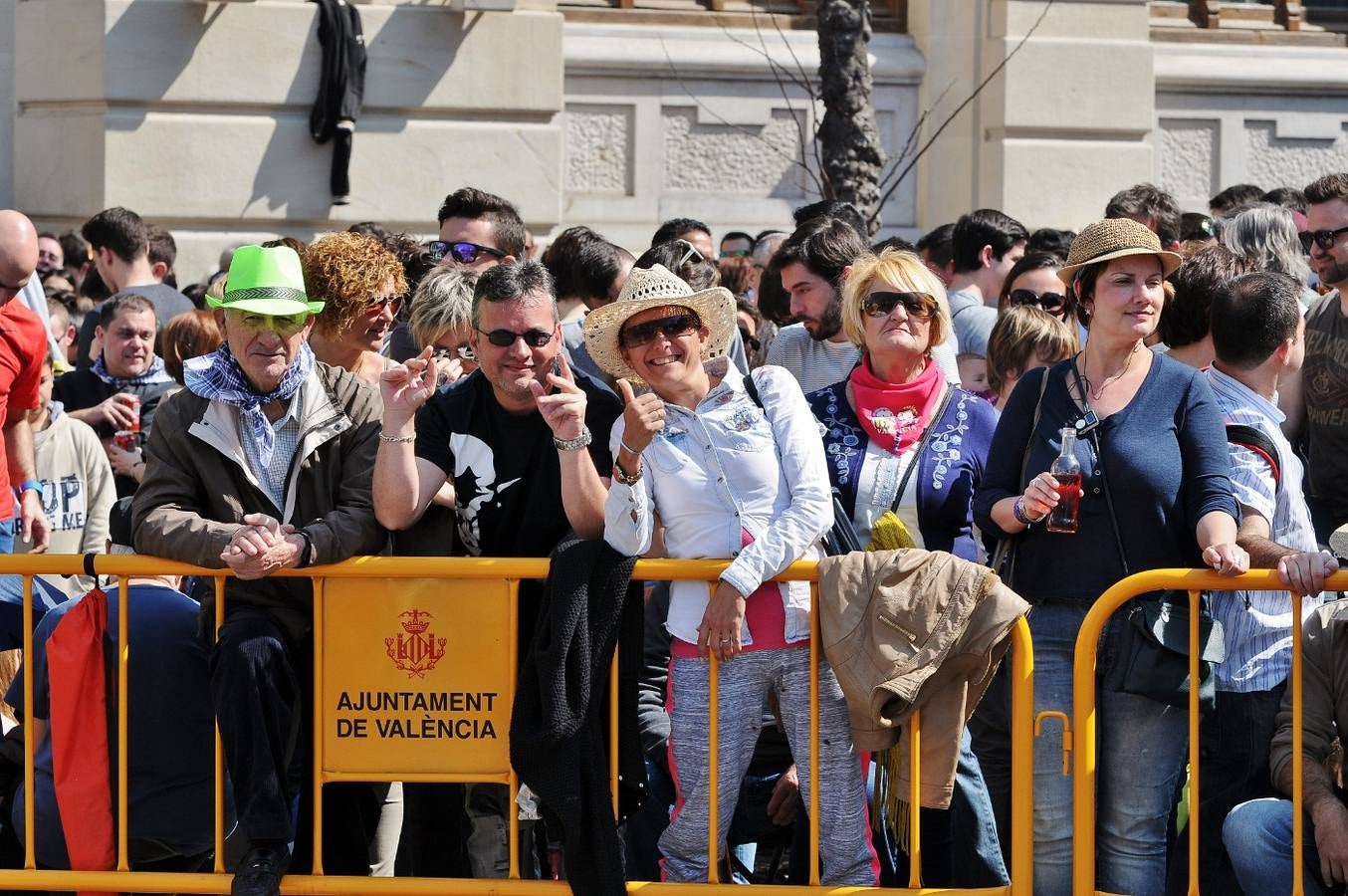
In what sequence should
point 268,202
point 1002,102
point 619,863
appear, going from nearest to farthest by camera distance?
point 619,863 < point 268,202 < point 1002,102

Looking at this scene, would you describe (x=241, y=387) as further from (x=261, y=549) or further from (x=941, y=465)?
(x=941, y=465)

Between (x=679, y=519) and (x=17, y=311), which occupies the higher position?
(x=17, y=311)

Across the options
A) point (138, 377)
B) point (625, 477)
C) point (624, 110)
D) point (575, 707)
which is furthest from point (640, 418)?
point (624, 110)

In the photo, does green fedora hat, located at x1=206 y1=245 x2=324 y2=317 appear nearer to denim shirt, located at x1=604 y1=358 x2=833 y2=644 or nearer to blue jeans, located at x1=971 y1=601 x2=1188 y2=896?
denim shirt, located at x1=604 y1=358 x2=833 y2=644

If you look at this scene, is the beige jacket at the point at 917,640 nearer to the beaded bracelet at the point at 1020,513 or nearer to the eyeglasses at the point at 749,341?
the beaded bracelet at the point at 1020,513

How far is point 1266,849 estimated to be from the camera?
4.47 metres

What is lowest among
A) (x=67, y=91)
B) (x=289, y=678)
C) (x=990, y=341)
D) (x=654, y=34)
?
(x=289, y=678)

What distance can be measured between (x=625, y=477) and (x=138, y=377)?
3679mm

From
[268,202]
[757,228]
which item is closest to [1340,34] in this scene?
[757,228]

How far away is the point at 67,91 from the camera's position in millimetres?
11047

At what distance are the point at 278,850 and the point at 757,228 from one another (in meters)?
9.06

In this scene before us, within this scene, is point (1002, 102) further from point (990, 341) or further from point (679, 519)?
point (679, 519)

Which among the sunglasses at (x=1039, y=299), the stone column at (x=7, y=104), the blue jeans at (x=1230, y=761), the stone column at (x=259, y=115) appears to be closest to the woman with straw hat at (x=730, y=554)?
the blue jeans at (x=1230, y=761)

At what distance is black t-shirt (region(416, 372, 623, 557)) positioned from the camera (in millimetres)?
4797
